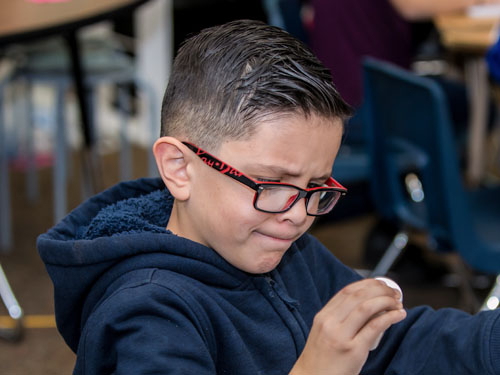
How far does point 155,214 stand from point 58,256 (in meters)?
0.16

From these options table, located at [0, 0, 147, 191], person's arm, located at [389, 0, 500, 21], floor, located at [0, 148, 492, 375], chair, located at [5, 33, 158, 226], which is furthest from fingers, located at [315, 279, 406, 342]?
person's arm, located at [389, 0, 500, 21]

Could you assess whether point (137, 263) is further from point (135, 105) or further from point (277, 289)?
point (135, 105)

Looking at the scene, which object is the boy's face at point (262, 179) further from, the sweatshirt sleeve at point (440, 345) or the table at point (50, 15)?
the table at point (50, 15)

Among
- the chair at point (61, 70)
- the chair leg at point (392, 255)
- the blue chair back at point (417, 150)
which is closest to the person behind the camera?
the blue chair back at point (417, 150)

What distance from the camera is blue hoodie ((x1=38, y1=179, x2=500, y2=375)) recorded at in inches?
28.9

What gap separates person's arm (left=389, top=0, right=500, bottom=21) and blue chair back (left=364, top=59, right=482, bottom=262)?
47.1 inches

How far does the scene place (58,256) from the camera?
0.81 m

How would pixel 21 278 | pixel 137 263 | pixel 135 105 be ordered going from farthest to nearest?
pixel 135 105, pixel 21 278, pixel 137 263

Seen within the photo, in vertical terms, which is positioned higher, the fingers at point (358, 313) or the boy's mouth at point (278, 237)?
the boy's mouth at point (278, 237)

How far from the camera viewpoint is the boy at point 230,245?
760 mm

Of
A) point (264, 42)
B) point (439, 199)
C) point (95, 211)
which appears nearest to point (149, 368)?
point (95, 211)

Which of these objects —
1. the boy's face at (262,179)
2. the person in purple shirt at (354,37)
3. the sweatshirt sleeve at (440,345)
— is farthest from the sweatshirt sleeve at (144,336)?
the person in purple shirt at (354,37)

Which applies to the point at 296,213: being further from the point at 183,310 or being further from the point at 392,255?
the point at 392,255

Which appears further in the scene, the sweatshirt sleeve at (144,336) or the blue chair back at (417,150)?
the blue chair back at (417,150)
